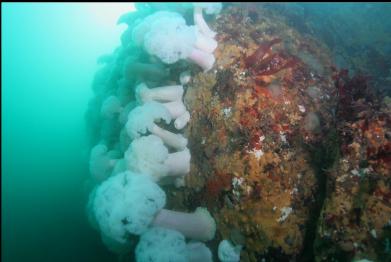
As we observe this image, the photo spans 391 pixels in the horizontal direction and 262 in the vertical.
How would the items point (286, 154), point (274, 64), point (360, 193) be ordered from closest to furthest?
point (360, 193), point (286, 154), point (274, 64)

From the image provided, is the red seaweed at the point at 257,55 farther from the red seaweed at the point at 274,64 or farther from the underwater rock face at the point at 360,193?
the underwater rock face at the point at 360,193

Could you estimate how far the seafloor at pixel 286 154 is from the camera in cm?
277

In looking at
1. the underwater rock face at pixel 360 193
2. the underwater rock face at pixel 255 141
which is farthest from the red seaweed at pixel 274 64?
the underwater rock face at pixel 360 193

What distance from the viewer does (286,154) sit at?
3457mm

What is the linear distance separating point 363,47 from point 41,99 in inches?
3562

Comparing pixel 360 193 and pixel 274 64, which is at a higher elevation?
pixel 274 64

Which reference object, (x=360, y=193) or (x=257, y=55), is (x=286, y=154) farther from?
(x=257, y=55)

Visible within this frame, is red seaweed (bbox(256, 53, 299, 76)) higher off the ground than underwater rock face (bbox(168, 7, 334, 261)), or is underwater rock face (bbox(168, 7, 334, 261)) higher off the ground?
red seaweed (bbox(256, 53, 299, 76))

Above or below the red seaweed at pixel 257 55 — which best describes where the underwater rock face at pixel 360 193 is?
below

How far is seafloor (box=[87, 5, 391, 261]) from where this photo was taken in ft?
9.10

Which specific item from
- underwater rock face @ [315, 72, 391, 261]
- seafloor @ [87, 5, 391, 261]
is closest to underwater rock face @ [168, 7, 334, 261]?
seafloor @ [87, 5, 391, 261]

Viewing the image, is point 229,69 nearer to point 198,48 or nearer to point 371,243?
point 198,48

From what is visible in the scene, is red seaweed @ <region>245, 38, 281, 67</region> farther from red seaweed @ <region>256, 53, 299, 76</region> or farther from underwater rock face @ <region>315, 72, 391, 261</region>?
underwater rock face @ <region>315, 72, 391, 261</region>

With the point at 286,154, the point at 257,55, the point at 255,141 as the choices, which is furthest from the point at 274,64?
the point at 286,154
